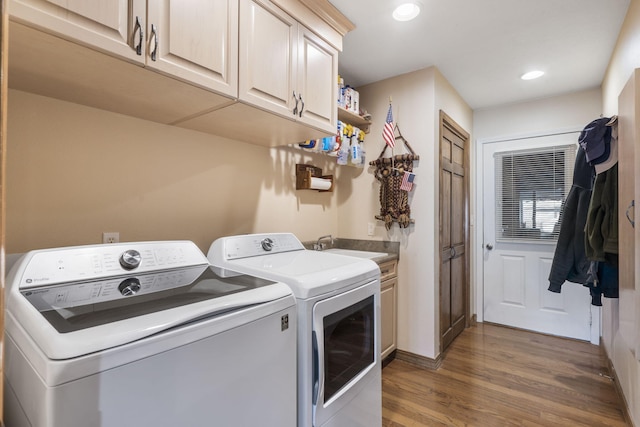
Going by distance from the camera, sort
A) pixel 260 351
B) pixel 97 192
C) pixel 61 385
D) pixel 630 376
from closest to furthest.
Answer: pixel 61 385, pixel 260 351, pixel 97 192, pixel 630 376

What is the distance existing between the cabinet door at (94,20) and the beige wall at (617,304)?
2153mm

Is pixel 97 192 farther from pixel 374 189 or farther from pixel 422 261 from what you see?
pixel 422 261

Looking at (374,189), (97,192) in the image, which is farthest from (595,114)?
(97,192)

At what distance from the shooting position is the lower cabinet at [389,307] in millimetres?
2389

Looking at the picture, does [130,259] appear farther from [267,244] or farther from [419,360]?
[419,360]

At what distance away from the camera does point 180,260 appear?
1.34 metres

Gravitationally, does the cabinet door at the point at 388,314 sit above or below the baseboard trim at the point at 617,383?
above

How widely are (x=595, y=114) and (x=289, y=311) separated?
3.55 metres

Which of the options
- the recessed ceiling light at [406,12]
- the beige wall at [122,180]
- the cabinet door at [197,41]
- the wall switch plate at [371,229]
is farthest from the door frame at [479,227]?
the cabinet door at [197,41]

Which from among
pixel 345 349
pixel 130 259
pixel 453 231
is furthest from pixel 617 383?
pixel 130 259

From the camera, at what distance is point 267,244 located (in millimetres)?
1767

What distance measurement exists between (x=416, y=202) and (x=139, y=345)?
7.45ft

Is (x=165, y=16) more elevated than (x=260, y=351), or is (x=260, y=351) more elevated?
(x=165, y=16)

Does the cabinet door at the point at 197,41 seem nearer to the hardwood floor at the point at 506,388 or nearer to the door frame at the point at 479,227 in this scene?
the hardwood floor at the point at 506,388
